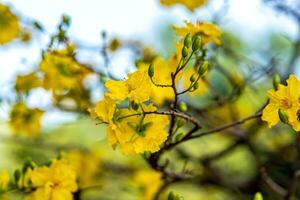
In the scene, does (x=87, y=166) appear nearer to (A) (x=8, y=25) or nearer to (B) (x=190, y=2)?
(A) (x=8, y=25)

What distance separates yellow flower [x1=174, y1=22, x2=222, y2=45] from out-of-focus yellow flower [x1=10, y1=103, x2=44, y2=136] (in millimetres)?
667

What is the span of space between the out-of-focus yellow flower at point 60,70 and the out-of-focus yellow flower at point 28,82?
1.9 inches

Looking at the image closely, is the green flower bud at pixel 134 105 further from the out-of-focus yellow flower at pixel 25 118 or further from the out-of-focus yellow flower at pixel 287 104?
the out-of-focus yellow flower at pixel 25 118

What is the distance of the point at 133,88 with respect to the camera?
1.18 m

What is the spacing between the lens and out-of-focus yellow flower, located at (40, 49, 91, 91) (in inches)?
65.2

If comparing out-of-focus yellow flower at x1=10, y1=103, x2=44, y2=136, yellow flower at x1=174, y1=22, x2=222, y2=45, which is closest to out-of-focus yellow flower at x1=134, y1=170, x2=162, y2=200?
out-of-focus yellow flower at x1=10, y1=103, x2=44, y2=136

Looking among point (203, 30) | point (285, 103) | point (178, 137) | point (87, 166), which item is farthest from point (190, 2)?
point (87, 166)

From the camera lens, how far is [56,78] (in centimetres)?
179

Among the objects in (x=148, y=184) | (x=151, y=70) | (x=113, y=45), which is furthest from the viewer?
(x=148, y=184)

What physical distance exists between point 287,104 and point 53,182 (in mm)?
562

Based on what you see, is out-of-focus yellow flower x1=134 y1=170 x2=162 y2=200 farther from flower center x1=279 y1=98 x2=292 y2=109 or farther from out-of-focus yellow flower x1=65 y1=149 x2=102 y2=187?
flower center x1=279 y1=98 x2=292 y2=109

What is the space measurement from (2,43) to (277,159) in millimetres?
1004

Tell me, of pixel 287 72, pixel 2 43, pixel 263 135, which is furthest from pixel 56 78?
pixel 263 135

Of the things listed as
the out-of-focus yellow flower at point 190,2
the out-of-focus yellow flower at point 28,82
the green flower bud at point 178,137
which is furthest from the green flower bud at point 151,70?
the out-of-focus yellow flower at point 28,82
